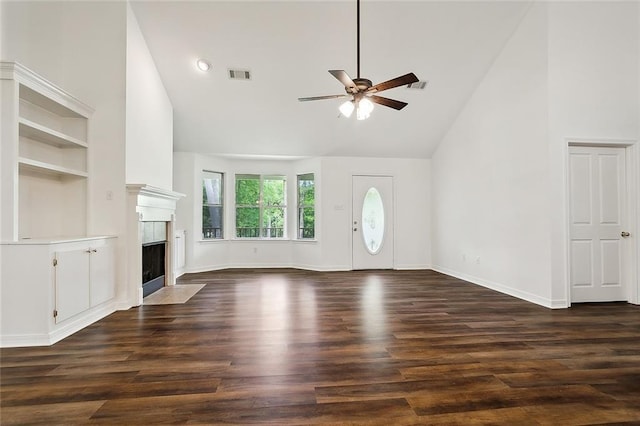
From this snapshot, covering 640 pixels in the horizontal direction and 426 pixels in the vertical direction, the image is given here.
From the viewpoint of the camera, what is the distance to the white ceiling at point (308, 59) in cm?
393

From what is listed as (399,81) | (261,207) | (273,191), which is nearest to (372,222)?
(273,191)

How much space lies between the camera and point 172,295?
4273 millimetres

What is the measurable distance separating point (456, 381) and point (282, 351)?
1.30m

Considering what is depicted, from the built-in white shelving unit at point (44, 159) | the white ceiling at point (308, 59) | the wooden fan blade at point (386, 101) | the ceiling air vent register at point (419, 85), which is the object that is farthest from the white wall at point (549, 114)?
the built-in white shelving unit at point (44, 159)

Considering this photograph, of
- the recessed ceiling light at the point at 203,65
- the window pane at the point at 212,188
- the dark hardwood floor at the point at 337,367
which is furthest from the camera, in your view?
the window pane at the point at 212,188

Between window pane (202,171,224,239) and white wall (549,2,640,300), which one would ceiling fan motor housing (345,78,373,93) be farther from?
window pane (202,171,224,239)

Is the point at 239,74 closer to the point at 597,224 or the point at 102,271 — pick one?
the point at 102,271

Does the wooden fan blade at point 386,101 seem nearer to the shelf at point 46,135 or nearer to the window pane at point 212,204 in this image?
the shelf at point 46,135

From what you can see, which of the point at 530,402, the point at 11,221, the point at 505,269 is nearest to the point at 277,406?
the point at 530,402

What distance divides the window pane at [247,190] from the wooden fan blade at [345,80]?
4.46 metres

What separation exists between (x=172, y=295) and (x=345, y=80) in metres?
3.70

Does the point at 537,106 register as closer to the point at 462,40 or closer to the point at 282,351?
the point at 462,40

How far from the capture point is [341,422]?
157 cm

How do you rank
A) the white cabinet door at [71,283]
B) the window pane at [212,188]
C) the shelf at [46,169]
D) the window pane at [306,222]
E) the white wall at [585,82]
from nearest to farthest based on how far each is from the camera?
the white cabinet door at [71,283], the shelf at [46,169], the white wall at [585,82], the window pane at [212,188], the window pane at [306,222]
